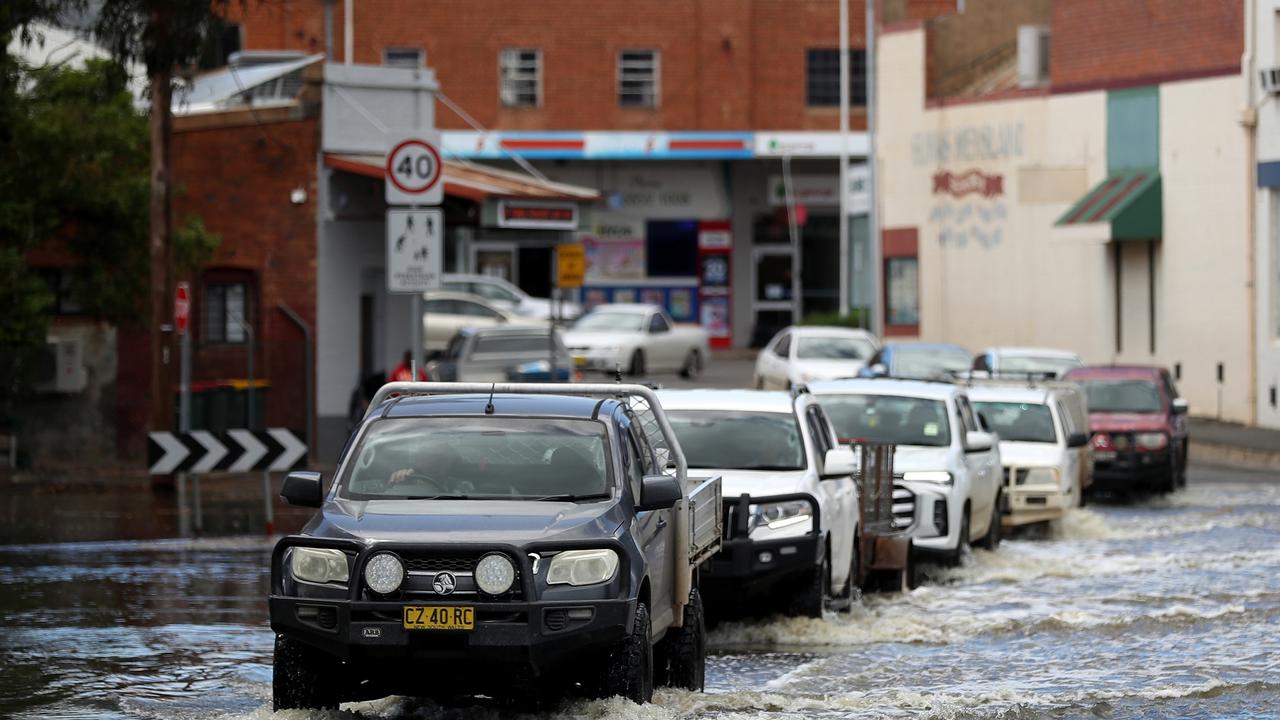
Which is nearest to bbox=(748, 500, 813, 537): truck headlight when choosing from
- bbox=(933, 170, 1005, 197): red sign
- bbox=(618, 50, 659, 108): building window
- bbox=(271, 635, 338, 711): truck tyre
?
bbox=(271, 635, 338, 711): truck tyre

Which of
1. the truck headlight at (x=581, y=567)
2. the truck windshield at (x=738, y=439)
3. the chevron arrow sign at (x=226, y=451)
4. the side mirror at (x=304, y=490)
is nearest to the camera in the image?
the truck headlight at (x=581, y=567)

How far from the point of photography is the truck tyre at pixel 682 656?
35.3 ft

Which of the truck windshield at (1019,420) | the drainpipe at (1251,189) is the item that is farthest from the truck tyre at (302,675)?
the drainpipe at (1251,189)

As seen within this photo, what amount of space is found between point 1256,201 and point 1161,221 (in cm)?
264

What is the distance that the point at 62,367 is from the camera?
1085 inches

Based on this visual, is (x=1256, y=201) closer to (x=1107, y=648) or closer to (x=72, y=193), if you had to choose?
(x=72, y=193)

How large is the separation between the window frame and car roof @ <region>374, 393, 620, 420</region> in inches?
1834

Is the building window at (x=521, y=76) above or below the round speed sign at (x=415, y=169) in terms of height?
above

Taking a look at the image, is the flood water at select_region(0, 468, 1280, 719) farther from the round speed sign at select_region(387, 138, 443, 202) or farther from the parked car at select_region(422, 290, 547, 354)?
the parked car at select_region(422, 290, 547, 354)

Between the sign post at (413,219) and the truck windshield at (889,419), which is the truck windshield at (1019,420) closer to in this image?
→ the truck windshield at (889,419)

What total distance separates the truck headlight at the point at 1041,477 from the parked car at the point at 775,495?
6.73m

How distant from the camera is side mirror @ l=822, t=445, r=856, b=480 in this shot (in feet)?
45.9

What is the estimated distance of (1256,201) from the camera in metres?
37.0

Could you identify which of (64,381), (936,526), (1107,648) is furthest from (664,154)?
(1107,648)
